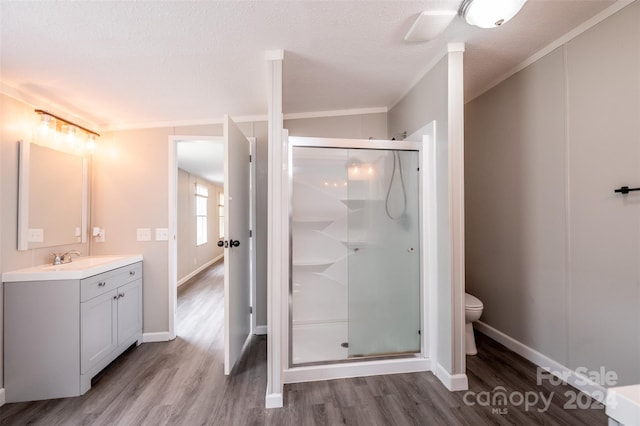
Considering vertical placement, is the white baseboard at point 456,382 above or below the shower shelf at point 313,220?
below

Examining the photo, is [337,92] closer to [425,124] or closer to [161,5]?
[425,124]

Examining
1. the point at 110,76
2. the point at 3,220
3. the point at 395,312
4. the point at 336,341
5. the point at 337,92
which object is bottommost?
the point at 336,341

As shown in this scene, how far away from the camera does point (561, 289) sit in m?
1.92

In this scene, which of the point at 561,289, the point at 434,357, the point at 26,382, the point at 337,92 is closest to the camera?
the point at 26,382

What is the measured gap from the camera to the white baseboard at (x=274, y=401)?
1.70m

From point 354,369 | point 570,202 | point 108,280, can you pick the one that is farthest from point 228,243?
point 570,202

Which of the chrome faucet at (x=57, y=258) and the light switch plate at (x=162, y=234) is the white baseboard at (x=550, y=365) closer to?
the light switch plate at (x=162, y=234)

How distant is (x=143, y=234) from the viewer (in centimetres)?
268

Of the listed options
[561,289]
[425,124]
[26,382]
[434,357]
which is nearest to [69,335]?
[26,382]

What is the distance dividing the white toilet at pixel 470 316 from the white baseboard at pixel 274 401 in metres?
1.58

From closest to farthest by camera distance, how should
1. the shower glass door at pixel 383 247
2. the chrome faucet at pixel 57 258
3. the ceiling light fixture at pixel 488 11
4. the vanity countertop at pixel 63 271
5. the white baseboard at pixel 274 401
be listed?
the ceiling light fixture at pixel 488 11
the white baseboard at pixel 274 401
the vanity countertop at pixel 63 271
the chrome faucet at pixel 57 258
the shower glass door at pixel 383 247

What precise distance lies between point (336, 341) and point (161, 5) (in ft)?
8.65

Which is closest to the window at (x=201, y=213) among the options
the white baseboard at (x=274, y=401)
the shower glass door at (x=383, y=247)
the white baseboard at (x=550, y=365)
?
the shower glass door at (x=383, y=247)

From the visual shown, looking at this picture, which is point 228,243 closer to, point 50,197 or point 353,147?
point 353,147
